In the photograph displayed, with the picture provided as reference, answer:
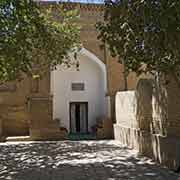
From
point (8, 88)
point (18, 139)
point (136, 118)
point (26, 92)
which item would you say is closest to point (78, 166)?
point (136, 118)

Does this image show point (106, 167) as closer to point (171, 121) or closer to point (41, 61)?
point (171, 121)

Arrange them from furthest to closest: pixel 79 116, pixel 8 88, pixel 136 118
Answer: pixel 79 116
pixel 8 88
pixel 136 118

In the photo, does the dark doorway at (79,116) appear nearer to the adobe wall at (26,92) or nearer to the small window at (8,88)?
the adobe wall at (26,92)

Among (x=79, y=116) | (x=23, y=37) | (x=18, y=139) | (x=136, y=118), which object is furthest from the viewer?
(x=79, y=116)

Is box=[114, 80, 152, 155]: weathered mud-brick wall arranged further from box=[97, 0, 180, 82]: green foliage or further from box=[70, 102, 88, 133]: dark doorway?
box=[70, 102, 88, 133]: dark doorway

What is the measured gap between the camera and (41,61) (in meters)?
15.8

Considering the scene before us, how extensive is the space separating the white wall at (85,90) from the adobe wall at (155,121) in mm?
6585

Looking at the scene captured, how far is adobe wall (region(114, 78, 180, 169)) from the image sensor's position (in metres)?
9.65

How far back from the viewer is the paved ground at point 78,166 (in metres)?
8.77

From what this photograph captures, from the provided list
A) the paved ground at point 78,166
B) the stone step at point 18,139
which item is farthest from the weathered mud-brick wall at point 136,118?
the stone step at point 18,139

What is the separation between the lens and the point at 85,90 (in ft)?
73.0

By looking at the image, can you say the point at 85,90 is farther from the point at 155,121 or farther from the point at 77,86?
the point at 155,121

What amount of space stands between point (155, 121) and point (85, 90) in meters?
11.3

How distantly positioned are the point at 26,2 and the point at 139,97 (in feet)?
18.7
